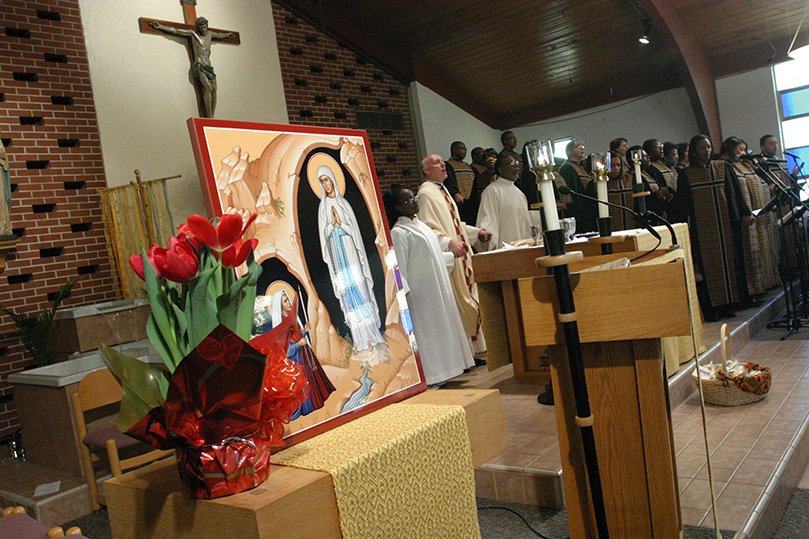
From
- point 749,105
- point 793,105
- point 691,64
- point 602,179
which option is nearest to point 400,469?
point 602,179

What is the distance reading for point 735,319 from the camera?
5.24 metres

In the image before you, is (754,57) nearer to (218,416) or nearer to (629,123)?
(629,123)

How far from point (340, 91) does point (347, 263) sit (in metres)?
7.43

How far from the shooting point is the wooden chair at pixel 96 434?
3346mm

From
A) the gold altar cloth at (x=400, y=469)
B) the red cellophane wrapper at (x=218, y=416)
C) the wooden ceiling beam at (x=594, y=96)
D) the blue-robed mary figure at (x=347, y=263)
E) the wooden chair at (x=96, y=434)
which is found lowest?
the wooden chair at (x=96, y=434)

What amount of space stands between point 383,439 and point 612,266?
2.79 feet

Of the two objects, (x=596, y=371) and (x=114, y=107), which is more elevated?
(x=114, y=107)

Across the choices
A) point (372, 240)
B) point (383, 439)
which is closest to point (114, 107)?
point (372, 240)

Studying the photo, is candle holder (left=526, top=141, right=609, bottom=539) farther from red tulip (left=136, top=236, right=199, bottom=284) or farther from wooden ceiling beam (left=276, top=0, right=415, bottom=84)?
wooden ceiling beam (left=276, top=0, right=415, bottom=84)

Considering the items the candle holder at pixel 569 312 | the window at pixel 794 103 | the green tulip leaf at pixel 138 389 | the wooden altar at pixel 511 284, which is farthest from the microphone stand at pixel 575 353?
the window at pixel 794 103

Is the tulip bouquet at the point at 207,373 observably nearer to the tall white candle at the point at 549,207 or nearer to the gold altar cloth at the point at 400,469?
the gold altar cloth at the point at 400,469

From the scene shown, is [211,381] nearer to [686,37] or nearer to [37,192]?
[37,192]

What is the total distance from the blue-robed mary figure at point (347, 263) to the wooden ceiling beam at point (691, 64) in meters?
7.82

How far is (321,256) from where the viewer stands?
1.35 m
